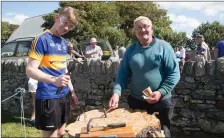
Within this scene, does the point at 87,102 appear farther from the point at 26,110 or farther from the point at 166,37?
the point at 166,37

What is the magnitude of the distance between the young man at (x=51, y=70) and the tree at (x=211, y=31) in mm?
38154

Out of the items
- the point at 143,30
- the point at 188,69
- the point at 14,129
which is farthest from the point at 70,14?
the point at 14,129

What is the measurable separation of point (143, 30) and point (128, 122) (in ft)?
3.28

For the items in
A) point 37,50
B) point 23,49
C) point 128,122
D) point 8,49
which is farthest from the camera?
point 8,49

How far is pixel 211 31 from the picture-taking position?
41.0m

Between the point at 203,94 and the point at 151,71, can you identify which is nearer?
the point at 151,71

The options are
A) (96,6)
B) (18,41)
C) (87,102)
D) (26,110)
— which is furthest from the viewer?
(96,6)

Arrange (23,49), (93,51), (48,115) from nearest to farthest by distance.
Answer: (48,115) → (93,51) → (23,49)

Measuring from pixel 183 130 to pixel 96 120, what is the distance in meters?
3.29

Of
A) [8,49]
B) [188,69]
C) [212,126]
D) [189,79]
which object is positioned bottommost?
[212,126]

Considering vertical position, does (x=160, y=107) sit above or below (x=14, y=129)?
above

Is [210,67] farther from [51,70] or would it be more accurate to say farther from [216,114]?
[51,70]

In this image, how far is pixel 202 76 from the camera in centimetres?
548

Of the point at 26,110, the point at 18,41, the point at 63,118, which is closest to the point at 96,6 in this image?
the point at 18,41
